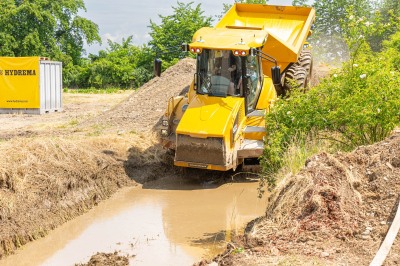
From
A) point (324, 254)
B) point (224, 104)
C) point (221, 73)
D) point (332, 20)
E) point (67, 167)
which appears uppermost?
point (332, 20)

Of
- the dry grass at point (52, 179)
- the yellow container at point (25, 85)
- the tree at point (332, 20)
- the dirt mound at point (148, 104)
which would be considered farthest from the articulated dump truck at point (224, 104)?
the tree at point (332, 20)

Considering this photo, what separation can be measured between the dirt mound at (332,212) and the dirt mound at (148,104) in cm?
1020

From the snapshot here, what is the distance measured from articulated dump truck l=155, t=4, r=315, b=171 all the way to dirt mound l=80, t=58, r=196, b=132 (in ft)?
14.6

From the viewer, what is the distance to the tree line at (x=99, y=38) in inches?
1491

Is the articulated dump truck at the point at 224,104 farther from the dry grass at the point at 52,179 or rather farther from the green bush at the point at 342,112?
the dry grass at the point at 52,179

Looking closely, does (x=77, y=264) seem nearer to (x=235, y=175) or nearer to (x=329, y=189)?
(x=329, y=189)

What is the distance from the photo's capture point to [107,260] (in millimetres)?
9820

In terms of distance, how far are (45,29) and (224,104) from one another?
34.0 metres

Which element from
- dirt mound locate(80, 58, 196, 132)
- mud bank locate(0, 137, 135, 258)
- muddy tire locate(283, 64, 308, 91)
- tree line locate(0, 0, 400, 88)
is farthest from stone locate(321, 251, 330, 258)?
tree line locate(0, 0, 400, 88)

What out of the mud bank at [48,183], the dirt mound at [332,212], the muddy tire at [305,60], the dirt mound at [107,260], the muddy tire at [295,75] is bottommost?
the dirt mound at [107,260]

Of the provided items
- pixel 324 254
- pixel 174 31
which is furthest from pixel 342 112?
pixel 174 31

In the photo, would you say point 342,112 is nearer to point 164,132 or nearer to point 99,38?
point 164,132

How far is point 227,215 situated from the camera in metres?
12.9

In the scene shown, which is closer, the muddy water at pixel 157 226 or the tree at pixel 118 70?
the muddy water at pixel 157 226
